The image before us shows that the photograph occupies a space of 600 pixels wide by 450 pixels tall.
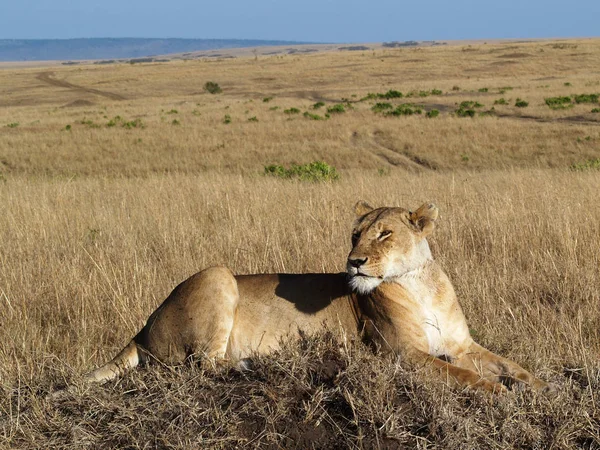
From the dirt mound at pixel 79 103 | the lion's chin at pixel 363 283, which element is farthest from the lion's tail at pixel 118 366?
the dirt mound at pixel 79 103

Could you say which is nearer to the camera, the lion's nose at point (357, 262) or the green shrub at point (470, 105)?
the lion's nose at point (357, 262)

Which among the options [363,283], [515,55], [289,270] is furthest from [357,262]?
[515,55]

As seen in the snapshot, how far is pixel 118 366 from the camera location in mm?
4152

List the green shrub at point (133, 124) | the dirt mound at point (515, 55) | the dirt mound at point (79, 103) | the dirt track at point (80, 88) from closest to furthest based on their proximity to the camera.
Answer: the green shrub at point (133, 124) → the dirt mound at point (79, 103) → the dirt track at point (80, 88) → the dirt mound at point (515, 55)

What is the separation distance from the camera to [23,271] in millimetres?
6918

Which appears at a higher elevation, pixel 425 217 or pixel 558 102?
pixel 425 217

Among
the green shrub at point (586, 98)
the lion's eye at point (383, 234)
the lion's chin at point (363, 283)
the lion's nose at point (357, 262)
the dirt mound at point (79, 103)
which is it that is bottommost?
the dirt mound at point (79, 103)

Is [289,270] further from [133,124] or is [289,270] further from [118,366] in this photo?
[133,124]

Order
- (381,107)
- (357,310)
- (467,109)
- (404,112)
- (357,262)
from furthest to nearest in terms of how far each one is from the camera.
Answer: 1. (381,107)
2. (404,112)
3. (467,109)
4. (357,310)
5. (357,262)

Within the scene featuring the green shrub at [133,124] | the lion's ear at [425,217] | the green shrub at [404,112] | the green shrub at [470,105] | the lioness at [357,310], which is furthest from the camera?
the green shrub at [470,105]

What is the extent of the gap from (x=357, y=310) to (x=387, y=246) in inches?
19.3

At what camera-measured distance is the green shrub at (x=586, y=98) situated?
106 feet

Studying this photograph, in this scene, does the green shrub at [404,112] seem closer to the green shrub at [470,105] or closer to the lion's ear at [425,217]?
the green shrub at [470,105]

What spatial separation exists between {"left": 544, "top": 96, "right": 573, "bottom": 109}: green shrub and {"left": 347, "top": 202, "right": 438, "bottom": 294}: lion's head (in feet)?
93.9
